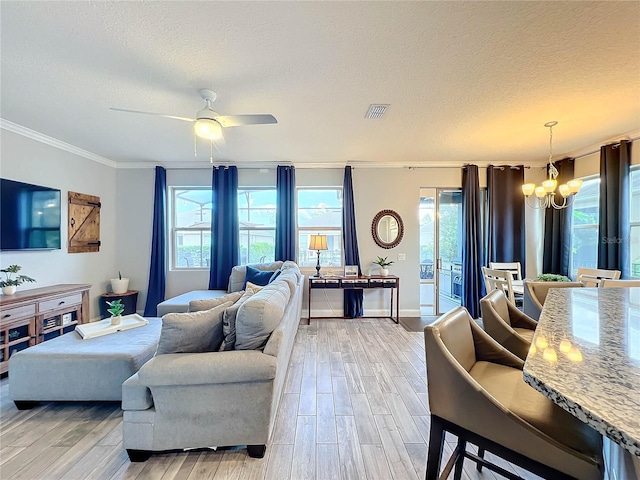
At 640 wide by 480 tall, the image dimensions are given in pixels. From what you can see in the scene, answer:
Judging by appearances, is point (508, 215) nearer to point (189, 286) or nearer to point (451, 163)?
point (451, 163)

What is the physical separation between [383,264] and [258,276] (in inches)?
84.4

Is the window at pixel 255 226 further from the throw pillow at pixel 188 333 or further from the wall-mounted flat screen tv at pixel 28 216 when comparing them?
the throw pillow at pixel 188 333

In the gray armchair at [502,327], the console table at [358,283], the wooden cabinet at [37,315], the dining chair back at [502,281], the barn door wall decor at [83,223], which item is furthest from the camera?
the console table at [358,283]

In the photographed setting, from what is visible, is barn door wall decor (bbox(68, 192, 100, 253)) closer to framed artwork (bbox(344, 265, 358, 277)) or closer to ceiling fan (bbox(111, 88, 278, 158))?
ceiling fan (bbox(111, 88, 278, 158))

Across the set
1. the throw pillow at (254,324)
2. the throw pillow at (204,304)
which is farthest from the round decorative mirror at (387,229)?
the throw pillow at (254,324)

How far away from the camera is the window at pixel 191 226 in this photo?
508cm

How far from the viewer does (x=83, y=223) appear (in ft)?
14.1

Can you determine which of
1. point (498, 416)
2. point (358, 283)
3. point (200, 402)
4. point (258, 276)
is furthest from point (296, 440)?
point (358, 283)

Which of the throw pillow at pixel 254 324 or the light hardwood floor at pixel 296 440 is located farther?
the throw pillow at pixel 254 324

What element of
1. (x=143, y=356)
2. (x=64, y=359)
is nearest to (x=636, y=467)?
A: (x=143, y=356)

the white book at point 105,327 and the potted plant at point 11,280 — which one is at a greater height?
the potted plant at point 11,280

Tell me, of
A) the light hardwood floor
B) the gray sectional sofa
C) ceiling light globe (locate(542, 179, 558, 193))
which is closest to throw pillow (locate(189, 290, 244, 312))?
the gray sectional sofa

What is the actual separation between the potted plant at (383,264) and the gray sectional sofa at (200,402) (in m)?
3.29

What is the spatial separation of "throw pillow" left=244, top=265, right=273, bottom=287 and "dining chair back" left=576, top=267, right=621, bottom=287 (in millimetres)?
3864
